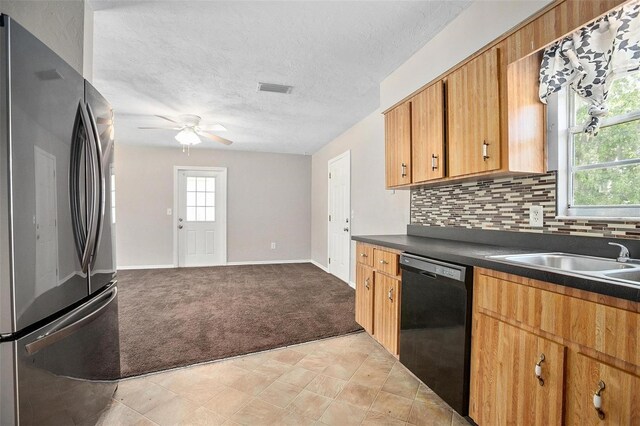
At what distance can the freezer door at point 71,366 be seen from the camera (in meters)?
1.03

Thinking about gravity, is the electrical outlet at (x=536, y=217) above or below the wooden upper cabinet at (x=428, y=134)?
below

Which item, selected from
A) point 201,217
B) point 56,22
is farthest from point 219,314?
point 201,217

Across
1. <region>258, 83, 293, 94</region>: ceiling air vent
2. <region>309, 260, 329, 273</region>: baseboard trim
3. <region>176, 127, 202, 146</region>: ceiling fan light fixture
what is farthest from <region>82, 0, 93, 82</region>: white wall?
<region>309, 260, 329, 273</region>: baseboard trim

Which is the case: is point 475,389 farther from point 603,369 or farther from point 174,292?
point 174,292

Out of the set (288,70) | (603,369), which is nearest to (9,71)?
(288,70)

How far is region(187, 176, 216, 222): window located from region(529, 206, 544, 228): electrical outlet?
5369 millimetres

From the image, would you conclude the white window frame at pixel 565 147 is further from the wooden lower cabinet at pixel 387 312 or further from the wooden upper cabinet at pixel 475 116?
the wooden lower cabinet at pixel 387 312

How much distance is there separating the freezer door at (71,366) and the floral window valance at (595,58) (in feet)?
8.43

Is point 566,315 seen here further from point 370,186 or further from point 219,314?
point 219,314

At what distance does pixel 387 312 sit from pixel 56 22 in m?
2.63

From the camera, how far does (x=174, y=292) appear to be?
4043 mm

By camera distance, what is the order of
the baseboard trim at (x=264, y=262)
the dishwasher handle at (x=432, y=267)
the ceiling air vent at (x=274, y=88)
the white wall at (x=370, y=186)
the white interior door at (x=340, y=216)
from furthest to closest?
the baseboard trim at (x=264, y=262)
the white interior door at (x=340, y=216)
the white wall at (x=370, y=186)
the ceiling air vent at (x=274, y=88)
the dishwasher handle at (x=432, y=267)

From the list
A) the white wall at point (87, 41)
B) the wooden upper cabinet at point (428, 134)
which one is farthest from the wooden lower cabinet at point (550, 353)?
the white wall at point (87, 41)

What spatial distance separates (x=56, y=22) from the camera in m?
1.55
